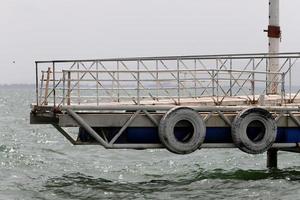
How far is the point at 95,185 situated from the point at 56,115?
2.60 m

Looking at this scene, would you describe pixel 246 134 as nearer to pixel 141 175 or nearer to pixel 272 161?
pixel 272 161

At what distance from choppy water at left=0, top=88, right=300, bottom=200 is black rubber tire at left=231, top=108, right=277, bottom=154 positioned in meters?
1.07

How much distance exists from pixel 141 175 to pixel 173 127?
4.10m

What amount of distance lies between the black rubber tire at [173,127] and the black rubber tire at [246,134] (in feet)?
2.67

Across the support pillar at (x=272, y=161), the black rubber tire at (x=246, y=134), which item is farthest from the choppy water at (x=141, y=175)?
the black rubber tire at (x=246, y=134)

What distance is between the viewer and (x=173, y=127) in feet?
51.5

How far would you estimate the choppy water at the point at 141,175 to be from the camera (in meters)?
16.1

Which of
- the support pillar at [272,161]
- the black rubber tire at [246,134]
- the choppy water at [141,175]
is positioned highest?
the black rubber tire at [246,134]

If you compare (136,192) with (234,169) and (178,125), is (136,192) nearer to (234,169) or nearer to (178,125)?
(178,125)

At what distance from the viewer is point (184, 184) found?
56.8ft

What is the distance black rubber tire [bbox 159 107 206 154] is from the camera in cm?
1562

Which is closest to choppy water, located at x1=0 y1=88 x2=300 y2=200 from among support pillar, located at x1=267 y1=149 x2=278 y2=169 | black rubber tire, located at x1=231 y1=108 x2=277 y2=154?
support pillar, located at x1=267 y1=149 x2=278 y2=169

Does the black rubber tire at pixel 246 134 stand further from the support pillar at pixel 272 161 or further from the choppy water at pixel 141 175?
the support pillar at pixel 272 161

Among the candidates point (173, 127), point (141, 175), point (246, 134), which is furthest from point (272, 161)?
point (173, 127)
